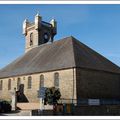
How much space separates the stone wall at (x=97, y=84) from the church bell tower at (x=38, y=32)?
21328 millimetres

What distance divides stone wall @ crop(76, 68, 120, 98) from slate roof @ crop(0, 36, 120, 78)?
0.76 meters

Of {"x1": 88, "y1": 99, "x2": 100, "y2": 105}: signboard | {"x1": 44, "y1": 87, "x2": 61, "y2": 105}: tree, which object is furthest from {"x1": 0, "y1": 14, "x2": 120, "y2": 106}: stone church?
{"x1": 44, "y1": 87, "x2": 61, "y2": 105}: tree

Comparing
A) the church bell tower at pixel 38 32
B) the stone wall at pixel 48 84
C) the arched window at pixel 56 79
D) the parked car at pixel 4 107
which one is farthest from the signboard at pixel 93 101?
the church bell tower at pixel 38 32

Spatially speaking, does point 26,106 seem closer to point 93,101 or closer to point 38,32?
point 93,101

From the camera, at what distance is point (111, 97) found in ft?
133

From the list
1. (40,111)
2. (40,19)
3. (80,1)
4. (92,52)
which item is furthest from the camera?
(40,19)

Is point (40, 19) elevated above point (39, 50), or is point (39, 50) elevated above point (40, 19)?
point (40, 19)

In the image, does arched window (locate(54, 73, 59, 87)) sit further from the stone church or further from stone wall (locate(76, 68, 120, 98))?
stone wall (locate(76, 68, 120, 98))

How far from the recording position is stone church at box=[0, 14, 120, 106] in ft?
121

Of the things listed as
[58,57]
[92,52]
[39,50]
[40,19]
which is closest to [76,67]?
[58,57]

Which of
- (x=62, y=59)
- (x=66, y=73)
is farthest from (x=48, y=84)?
(x=66, y=73)

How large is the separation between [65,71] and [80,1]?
778 inches

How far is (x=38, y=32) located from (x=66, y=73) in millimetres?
23843

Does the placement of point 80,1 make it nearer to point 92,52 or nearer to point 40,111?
point 40,111
